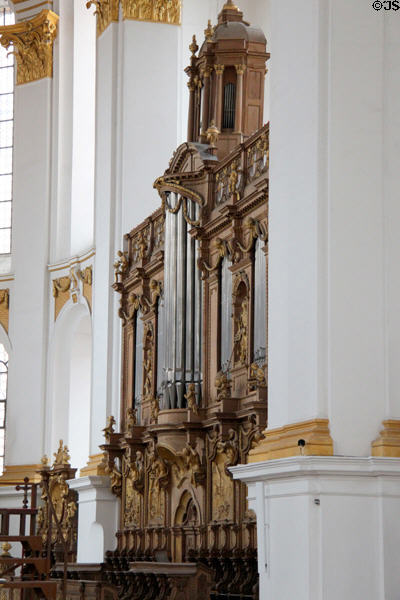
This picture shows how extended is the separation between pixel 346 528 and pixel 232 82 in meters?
8.63

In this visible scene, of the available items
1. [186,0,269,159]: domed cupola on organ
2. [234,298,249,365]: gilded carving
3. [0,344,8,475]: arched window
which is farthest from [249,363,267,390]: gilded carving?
[0,344,8,475]: arched window

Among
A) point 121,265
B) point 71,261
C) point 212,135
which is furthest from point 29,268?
point 212,135

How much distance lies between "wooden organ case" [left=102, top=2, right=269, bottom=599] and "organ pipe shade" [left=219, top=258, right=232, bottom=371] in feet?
0.08

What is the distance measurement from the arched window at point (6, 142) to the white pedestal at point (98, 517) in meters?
9.65

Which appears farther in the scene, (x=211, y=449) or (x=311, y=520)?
(x=211, y=449)

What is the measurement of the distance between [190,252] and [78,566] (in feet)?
16.4

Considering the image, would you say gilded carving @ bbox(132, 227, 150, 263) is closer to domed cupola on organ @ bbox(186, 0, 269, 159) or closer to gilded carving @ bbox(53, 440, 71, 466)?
domed cupola on organ @ bbox(186, 0, 269, 159)

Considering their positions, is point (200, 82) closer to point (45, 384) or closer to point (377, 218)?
point (377, 218)

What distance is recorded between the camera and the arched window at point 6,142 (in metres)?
28.2

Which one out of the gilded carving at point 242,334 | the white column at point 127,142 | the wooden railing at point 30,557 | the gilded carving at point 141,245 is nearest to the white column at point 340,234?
the gilded carving at point 242,334

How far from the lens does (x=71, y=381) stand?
2528cm

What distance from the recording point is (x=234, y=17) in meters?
17.3

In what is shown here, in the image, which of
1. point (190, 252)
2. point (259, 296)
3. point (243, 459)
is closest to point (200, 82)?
point (190, 252)

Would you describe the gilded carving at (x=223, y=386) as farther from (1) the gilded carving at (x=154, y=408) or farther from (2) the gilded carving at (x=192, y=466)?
(1) the gilded carving at (x=154, y=408)
